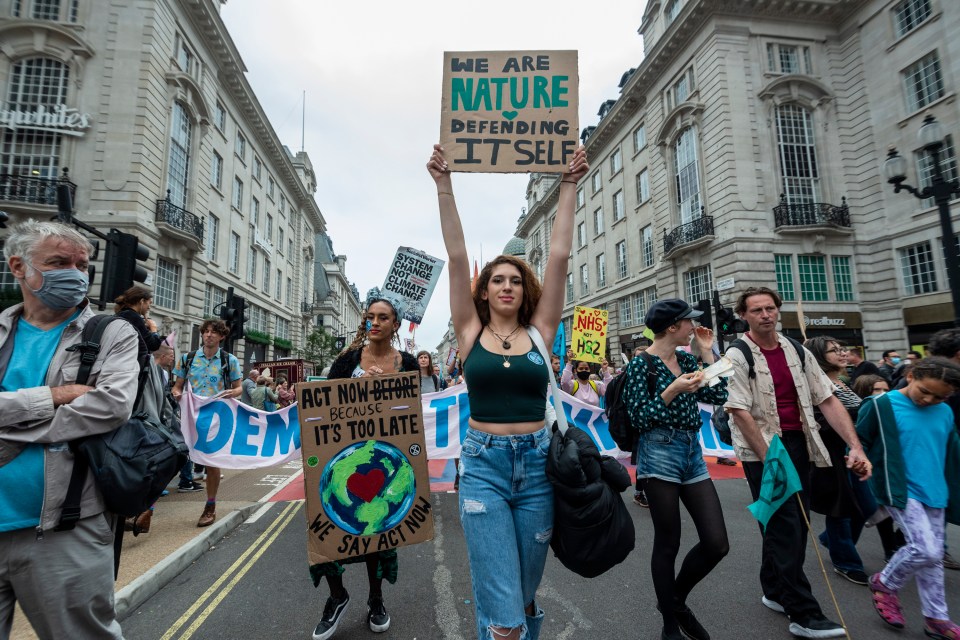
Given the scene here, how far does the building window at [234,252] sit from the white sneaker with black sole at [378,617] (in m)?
28.8

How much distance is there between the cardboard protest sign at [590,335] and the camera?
11320 millimetres

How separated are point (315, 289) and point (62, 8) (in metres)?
47.5

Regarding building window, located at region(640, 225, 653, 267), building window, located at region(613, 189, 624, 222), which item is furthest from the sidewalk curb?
building window, located at region(613, 189, 624, 222)

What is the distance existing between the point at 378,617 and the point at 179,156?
81.6 feet

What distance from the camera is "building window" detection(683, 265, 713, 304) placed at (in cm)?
2226

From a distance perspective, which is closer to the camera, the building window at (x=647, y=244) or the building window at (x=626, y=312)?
the building window at (x=647, y=244)

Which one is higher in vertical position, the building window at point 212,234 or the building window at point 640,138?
the building window at point 640,138

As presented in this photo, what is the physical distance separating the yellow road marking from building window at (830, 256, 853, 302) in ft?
78.0

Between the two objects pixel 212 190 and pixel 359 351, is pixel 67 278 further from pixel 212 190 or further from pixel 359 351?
pixel 212 190

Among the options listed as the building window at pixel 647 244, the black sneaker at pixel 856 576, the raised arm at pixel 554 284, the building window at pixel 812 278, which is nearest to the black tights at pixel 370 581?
the raised arm at pixel 554 284

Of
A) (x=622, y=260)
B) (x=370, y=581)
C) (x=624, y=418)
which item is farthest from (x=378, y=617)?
(x=622, y=260)

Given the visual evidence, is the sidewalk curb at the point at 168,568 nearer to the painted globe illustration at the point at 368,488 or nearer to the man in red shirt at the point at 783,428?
the painted globe illustration at the point at 368,488

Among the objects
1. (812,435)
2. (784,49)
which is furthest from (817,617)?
(784,49)

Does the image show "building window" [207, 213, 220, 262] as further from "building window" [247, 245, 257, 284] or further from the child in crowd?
the child in crowd
